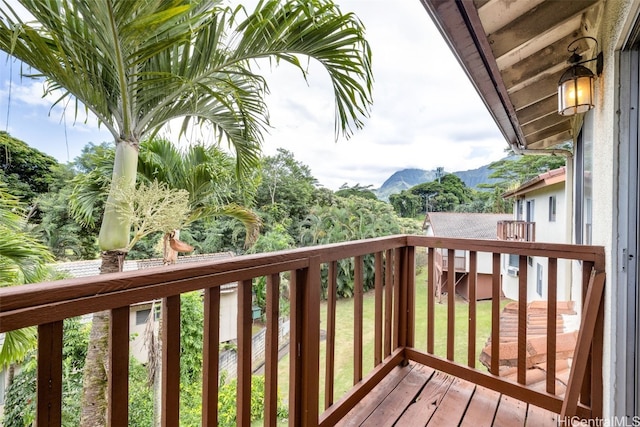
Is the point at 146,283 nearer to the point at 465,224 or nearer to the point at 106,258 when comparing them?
the point at 106,258

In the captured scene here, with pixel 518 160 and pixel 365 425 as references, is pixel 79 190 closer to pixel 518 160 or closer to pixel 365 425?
pixel 365 425

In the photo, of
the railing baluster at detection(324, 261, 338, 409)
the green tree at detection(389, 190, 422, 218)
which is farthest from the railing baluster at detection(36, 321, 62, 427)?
the green tree at detection(389, 190, 422, 218)

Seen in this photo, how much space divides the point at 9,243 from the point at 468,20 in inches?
135

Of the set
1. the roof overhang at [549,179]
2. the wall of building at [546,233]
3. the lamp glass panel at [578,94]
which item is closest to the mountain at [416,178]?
the wall of building at [546,233]

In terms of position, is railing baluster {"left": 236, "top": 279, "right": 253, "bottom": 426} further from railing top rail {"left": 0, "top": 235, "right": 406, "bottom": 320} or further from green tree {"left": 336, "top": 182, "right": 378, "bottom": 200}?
green tree {"left": 336, "top": 182, "right": 378, "bottom": 200}

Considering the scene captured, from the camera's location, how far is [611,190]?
4.24 ft

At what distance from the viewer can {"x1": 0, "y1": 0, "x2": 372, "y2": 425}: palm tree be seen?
1.69 metres

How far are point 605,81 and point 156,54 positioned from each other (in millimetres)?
2488

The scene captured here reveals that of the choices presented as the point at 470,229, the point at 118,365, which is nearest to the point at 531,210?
the point at 470,229

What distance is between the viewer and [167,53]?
2254 mm

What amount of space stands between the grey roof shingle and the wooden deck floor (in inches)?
403

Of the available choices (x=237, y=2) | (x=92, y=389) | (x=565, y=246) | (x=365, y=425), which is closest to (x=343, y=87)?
(x=237, y=2)

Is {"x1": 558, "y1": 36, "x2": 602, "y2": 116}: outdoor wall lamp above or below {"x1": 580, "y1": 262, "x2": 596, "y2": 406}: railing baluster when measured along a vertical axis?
above

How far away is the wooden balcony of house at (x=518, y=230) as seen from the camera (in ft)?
20.3
